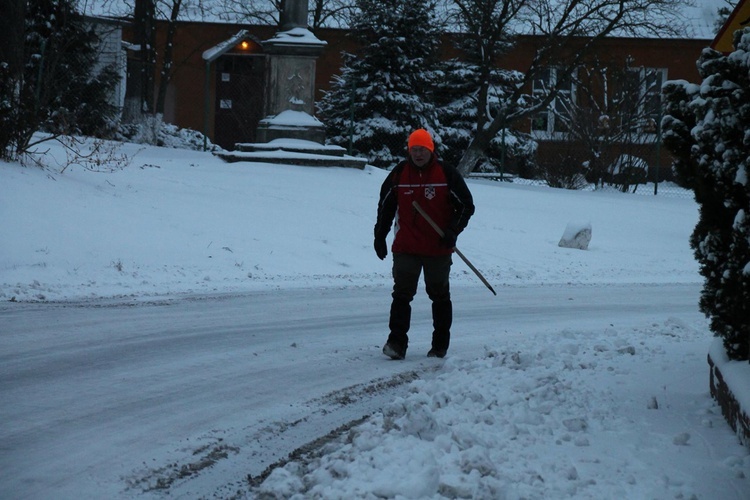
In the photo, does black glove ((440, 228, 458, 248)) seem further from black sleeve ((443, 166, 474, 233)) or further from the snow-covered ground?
the snow-covered ground

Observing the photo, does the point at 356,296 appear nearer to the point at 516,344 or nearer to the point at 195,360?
the point at 516,344

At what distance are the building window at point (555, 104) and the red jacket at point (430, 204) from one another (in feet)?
62.1

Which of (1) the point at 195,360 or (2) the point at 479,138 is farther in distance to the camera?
(2) the point at 479,138

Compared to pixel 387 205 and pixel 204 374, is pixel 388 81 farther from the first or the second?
pixel 204 374

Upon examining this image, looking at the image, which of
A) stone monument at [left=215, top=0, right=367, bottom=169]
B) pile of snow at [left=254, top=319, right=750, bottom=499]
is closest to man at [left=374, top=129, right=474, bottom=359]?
pile of snow at [left=254, top=319, right=750, bottom=499]

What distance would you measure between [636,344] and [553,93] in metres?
20.3

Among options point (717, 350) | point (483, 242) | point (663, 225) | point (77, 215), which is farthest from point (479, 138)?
point (717, 350)

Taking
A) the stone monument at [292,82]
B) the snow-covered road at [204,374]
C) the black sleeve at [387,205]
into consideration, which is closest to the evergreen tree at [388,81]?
the stone monument at [292,82]

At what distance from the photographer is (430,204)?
27.0ft

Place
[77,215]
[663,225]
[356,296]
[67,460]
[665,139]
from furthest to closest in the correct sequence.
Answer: [663,225] → [77,215] → [356,296] → [665,139] → [67,460]

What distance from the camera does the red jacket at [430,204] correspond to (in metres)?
8.23

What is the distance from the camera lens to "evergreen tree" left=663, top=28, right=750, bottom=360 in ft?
17.9

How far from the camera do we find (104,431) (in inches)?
219

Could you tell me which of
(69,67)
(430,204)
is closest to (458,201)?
(430,204)
